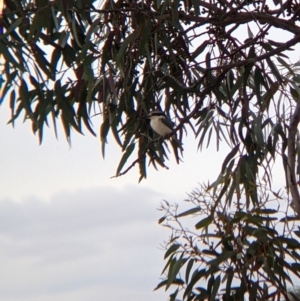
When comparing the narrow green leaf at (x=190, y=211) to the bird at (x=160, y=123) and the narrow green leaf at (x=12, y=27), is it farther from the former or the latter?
the narrow green leaf at (x=12, y=27)

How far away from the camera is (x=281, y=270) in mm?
3250

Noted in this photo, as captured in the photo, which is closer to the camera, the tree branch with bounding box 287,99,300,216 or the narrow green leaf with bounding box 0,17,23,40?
the narrow green leaf with bounding box 0,17,23,40

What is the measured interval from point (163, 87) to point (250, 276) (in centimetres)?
86

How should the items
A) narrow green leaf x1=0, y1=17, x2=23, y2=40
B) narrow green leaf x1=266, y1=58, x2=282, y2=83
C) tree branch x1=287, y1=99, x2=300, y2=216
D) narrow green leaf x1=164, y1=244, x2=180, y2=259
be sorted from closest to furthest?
narrow green leaf x1=0, y1=17, x2=23, y2=40 → narrow green leaf x1=164, y1=244, x2=180, y2=259 → tree branch x1=287, y1=99, x2=300, y2=216 → narrow green leaf x1=266, y1=58, x2=282, y2=83

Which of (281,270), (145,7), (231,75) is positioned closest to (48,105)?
(145,7)

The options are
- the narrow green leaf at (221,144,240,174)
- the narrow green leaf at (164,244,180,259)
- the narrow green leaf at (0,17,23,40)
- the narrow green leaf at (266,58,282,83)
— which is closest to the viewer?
the narrow green leaf at (0,17,23,40)

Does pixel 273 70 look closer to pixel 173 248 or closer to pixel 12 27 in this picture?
pixel 173 248

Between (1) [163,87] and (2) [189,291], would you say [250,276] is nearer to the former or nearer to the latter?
(2) [189,291]

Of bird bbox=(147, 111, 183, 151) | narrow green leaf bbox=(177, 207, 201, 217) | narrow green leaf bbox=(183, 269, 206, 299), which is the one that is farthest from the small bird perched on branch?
narrow green leaf bbox=(183, 269, 206, 299)

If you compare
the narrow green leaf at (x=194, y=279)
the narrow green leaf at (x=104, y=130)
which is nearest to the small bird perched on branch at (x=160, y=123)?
the narrow green leaf at (x=104, y=130)

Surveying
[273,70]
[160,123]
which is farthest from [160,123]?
[273,70]

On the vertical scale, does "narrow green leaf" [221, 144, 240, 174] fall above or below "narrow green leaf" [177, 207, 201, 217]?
above

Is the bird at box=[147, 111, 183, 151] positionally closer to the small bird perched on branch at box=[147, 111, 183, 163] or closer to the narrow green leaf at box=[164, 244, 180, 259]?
the small bird perched on branch at box=[147, 111, 183, 163]

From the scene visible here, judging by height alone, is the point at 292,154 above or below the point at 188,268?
above
